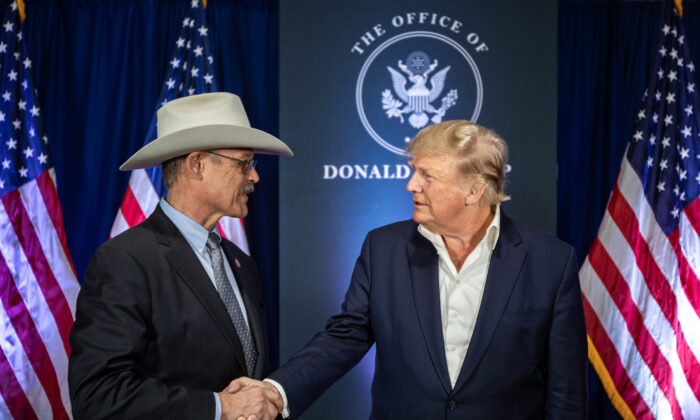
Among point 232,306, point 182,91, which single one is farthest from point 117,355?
point 182,91

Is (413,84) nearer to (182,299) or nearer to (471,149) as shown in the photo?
(471,149)

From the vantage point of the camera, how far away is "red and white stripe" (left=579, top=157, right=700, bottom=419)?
3311mm

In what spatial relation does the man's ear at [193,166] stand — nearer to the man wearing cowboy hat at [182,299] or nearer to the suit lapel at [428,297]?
the man wearing cowboy hat at [182,299]

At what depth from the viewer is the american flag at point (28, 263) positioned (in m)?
3.27

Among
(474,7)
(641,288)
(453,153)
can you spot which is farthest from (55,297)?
(641,288)

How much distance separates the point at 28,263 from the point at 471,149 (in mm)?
2495

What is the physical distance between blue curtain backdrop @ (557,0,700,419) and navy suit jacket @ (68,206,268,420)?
2829 mm

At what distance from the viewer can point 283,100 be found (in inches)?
123

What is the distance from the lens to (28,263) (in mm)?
3307

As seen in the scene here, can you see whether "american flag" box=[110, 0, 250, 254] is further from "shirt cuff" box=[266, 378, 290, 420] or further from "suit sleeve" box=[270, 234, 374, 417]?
"shirt cuff" box=[266, 378, 290, 420]

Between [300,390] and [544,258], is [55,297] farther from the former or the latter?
[544,258]

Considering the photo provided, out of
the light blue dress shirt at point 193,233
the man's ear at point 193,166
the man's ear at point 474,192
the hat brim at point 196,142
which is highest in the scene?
the hat brim at point 196,142

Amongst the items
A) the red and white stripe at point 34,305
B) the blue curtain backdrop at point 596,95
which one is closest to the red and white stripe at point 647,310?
the blue curtain backdrop at point 596,95

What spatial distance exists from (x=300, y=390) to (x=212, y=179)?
0.75 metres
